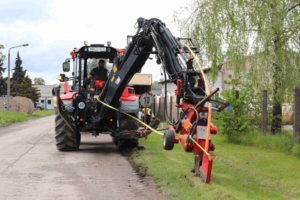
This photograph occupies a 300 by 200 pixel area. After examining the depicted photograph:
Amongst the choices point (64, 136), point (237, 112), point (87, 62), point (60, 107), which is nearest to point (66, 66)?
→ point (87, 62)

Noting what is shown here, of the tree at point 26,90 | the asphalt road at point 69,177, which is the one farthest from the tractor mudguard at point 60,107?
the tree at point 26,90

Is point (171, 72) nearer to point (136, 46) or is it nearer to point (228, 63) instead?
point (136, 46)

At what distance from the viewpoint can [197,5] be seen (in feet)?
40.0

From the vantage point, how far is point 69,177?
22.7 feet

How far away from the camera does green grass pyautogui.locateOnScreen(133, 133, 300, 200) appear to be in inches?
212

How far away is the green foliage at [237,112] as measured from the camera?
1167 centimetres

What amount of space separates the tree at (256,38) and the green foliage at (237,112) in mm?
482

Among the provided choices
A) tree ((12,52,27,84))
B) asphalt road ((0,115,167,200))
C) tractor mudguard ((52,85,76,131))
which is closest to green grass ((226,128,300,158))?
asphalt road ((0,115,167,200))

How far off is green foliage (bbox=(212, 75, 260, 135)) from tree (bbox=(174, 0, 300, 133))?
1.58ft

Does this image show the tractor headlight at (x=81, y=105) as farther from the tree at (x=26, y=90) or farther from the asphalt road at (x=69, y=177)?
the tree at (x=26, y=90)

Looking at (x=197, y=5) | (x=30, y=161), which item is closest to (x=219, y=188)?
(x=30, y=161)

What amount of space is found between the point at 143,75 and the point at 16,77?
1878 inches

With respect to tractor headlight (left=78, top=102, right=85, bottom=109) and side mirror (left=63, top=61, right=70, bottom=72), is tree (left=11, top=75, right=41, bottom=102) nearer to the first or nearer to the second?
side mirror (left=63, top=61, right=70, bottom=72)

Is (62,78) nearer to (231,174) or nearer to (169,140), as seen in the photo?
(231,174)
